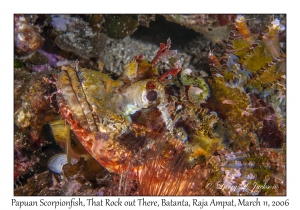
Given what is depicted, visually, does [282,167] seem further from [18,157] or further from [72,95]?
[18,157]

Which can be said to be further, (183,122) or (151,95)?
(183,122)

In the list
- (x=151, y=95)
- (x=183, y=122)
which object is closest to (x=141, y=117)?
(x=151, y=95)

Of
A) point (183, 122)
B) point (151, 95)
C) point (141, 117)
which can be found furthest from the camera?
point (183, 122)

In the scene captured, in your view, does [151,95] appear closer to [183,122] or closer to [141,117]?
[141,117]

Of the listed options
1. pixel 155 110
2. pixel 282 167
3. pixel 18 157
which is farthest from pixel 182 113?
pixel 18 157
